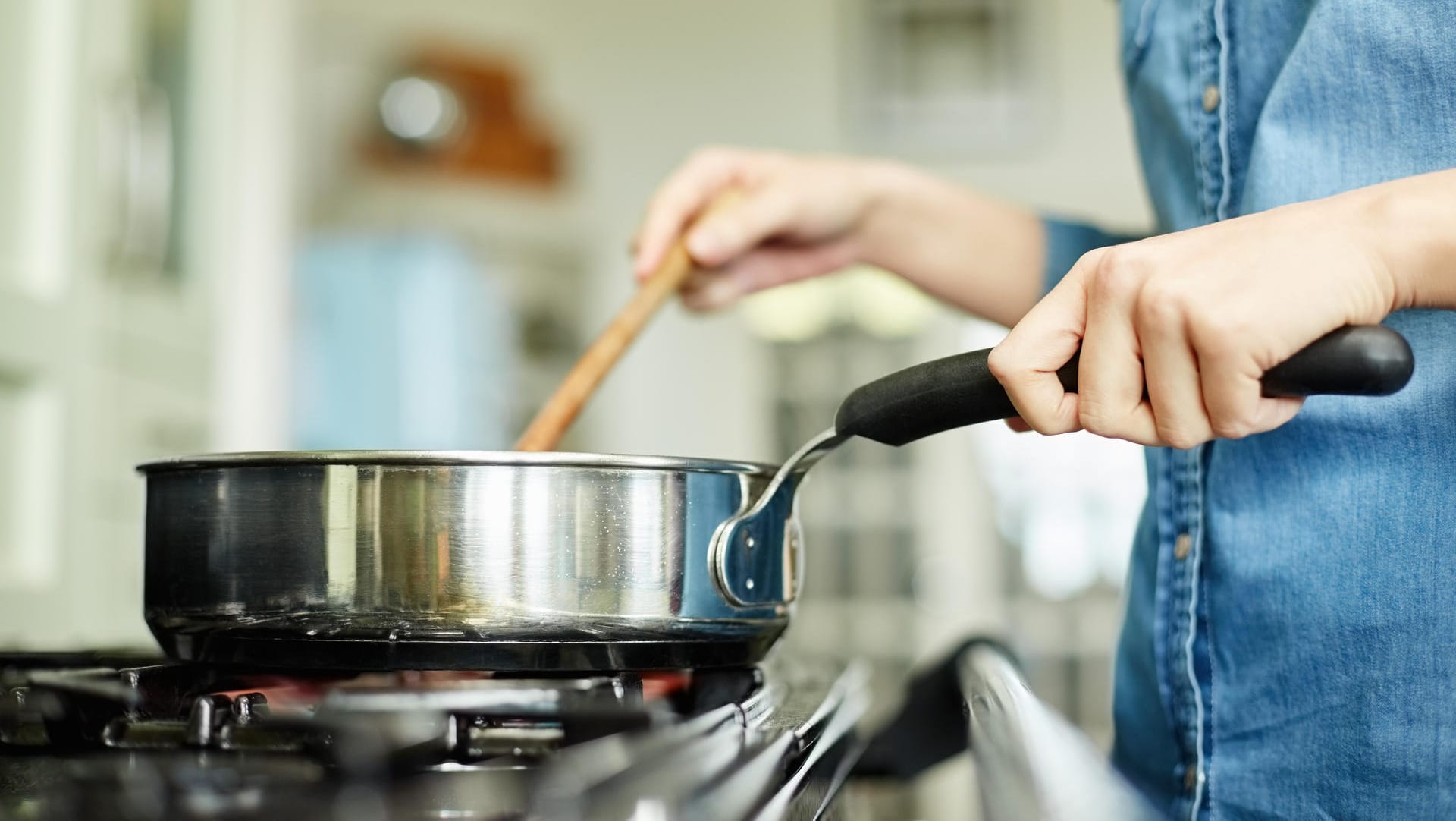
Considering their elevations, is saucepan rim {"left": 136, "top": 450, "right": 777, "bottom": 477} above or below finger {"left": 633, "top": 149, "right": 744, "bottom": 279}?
below

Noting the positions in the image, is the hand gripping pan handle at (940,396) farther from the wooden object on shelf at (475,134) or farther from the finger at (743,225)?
the wooden object on shelf at (475,134)

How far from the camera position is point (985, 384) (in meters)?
0.46

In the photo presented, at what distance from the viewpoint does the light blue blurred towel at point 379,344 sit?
2740mm

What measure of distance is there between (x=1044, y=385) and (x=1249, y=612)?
0.20m

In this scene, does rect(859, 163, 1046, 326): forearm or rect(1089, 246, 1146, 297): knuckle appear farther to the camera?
rect(859, 163, 1046, 326): forearm

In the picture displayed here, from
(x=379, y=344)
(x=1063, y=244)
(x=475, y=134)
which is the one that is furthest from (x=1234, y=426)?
(x=475, y=134)

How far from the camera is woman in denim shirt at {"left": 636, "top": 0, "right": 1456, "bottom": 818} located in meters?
0.39

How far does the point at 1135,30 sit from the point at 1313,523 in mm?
277

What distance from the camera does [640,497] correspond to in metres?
0.48

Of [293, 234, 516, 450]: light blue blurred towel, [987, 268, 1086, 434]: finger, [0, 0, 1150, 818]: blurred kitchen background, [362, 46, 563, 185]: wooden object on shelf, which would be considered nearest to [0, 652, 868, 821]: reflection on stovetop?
[987, 268, 1086, 434]: finger

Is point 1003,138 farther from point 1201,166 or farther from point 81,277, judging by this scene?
point 1201,166

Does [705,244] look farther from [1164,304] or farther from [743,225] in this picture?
[1164,304]

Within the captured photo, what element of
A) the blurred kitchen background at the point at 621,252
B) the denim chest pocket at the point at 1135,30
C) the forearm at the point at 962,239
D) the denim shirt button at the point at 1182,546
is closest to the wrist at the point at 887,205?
the forearm at the point at 962,239

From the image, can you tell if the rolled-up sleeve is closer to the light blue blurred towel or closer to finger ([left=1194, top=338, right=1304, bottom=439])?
finger ([left=1194, top=338, right=1304, bottom=439])
